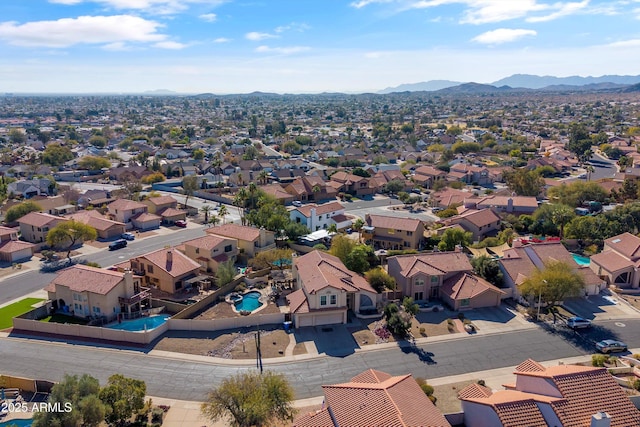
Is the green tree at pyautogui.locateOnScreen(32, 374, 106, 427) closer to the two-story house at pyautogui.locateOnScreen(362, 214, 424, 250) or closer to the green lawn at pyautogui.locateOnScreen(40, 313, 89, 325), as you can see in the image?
the green lawn at pyautogui.locateOnScreen(40, 313, 89, 325)

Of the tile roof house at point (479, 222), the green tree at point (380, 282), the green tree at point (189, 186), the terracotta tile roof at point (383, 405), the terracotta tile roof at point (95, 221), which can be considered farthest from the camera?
the green tree at point (189, 186)

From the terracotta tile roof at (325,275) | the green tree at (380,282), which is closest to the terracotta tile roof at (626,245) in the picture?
the green tree at (380,282)

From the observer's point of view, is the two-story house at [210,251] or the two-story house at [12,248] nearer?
the two-story house at [210,251]

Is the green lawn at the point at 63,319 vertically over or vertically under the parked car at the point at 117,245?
under

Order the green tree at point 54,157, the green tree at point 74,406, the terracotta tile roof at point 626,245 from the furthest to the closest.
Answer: the green tree at point 54,157, the terracotta tile roof at point 626,245, the green tree at point 74,406

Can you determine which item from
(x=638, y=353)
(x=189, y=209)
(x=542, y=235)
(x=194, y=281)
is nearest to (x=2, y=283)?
(x=194, y=281)

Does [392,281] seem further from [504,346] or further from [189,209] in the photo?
[189,209]

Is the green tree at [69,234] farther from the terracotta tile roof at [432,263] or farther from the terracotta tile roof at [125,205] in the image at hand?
the terracotta tile roof at [432,263]
